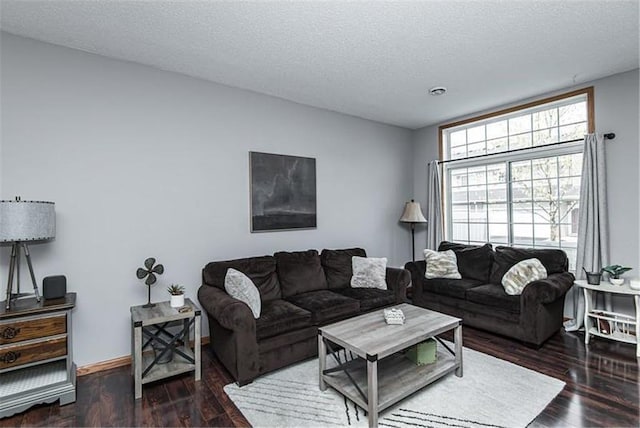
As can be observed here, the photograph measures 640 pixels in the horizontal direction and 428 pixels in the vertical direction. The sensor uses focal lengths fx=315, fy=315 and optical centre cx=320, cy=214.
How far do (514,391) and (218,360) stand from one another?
2.49 meters

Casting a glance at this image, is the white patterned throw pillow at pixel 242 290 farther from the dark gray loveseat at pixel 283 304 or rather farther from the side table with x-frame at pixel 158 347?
the side table with x-frame at pixel 158 347

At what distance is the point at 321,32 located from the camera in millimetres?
2506

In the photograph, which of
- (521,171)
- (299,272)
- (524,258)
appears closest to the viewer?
(299,272)

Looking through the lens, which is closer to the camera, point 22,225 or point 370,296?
point 22,225

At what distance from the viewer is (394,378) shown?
2.36 meters

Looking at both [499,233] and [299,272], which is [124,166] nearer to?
[299,272]

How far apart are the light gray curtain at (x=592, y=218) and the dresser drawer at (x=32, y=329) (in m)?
4.86

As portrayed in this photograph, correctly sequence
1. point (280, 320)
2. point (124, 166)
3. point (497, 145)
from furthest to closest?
point (497, 145) < point (124, 166) < point (280, 320)

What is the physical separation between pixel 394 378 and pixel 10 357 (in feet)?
8.77

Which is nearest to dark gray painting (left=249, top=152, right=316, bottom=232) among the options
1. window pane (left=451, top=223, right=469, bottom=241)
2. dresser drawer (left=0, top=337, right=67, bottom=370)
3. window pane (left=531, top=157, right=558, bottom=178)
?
dresser drawer (left=0, top=337, right=67, bottom=370)

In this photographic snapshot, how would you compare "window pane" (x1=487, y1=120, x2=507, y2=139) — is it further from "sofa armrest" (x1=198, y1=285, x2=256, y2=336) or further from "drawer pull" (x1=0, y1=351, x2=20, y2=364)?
"drawer pull" (x1=0, y1=351, x2=20, y2=364)

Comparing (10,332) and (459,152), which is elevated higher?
(459,152)

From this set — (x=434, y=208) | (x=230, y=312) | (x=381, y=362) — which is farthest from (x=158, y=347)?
(x=434, y=208)

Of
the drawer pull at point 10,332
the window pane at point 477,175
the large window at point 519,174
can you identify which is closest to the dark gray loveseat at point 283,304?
the drawer pull at point 10,332
